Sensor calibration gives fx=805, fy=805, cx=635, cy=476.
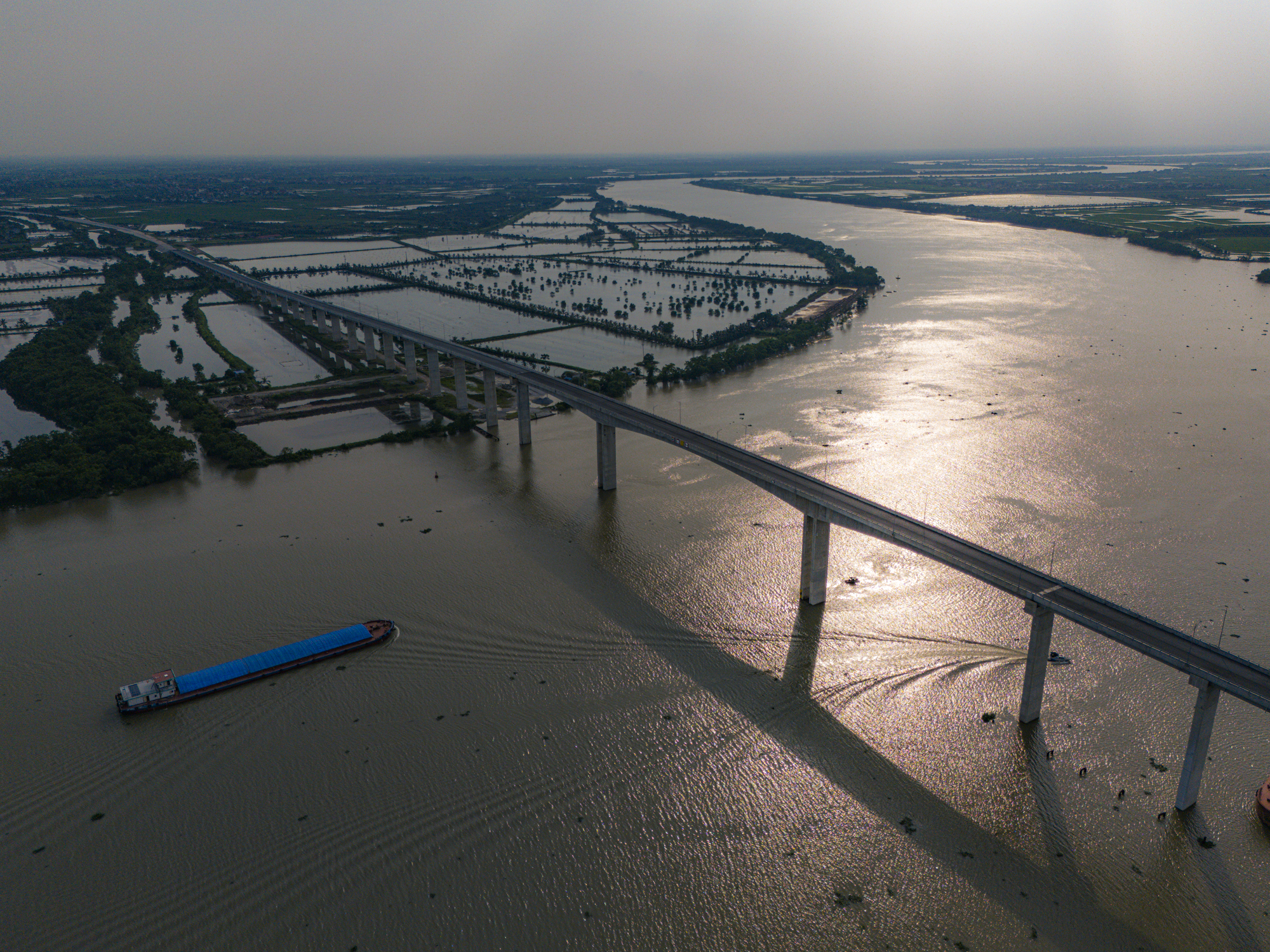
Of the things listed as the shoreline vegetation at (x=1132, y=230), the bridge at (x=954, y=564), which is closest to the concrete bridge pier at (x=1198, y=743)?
the bridge at (x=954, y=564)

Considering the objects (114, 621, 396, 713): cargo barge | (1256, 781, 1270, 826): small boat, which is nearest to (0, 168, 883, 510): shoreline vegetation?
(114, 621, 396, 713): cargo barge

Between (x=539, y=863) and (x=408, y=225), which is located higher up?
(x=408, y=225)

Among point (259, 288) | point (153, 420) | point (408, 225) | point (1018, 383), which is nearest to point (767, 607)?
point (1018, 383)

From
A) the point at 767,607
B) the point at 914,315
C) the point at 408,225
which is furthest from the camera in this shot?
the point at 408,225

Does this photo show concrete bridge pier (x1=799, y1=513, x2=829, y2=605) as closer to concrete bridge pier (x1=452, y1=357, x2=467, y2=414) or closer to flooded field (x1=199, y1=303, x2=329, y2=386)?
concrete bridge pier (x1=452, y1=357, x2=467, y2=414)

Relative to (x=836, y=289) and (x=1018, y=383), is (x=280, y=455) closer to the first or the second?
(x=1018, y=383)

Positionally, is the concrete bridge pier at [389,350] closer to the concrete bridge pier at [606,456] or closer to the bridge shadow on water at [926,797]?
the concrete bridge pier at [606,456]

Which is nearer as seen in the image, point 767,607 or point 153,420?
point 767,607
